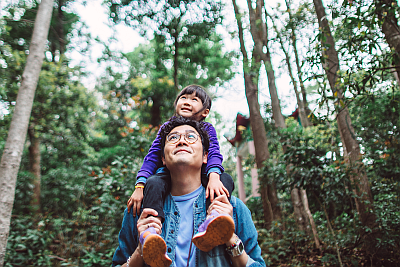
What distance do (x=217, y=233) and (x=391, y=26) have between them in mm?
3729

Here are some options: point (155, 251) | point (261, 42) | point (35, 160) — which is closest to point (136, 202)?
point (155, 251)

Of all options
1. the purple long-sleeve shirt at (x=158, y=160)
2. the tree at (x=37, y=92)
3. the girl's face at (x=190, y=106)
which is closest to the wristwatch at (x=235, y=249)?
the purple long-sleeve shirt at (x=158, y=160)

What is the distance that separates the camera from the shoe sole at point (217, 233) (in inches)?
54.8

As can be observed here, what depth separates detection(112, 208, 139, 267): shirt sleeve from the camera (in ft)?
5.62

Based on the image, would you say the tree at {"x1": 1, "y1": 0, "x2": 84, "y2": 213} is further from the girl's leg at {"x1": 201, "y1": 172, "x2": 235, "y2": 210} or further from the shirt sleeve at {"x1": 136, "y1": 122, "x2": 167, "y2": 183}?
the girl's leg at {"x1": 201, "y1": 172, "x2": 235, "y2": 210}

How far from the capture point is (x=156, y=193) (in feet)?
5.41

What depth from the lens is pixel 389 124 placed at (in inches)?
216

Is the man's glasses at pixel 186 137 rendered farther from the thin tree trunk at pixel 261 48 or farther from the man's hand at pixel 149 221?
the thin tree trunk at pixel 261 48

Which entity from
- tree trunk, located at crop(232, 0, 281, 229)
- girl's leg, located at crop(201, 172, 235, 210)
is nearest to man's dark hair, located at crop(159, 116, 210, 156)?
girl's leg, located at crop(201, 172, 235, 210)

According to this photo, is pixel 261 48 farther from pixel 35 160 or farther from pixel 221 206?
pixel 35 160

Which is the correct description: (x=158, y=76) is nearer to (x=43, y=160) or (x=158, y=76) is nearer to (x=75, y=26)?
(x=75, y=26)

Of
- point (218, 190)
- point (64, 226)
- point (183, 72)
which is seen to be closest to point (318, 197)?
point (218, 190)

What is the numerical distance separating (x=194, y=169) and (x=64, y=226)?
600 centimetres

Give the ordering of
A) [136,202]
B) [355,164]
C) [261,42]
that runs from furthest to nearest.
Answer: [261,42] → [355,164] → [136,202]
